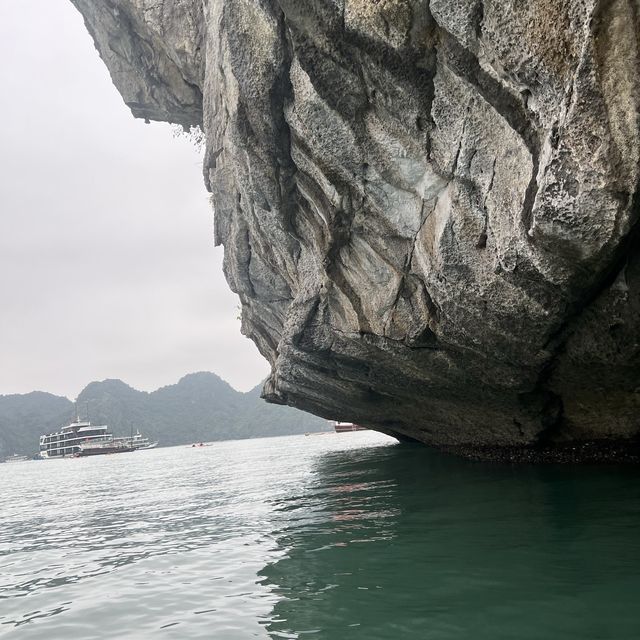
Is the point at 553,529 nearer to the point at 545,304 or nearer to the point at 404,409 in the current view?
the point at 545,304

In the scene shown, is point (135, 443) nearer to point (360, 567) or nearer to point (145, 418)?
point (145, 418)

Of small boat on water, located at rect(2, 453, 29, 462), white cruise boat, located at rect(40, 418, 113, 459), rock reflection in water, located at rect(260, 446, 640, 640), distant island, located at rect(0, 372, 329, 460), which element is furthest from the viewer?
distant island, located at rect(0, 372, 329, 460)

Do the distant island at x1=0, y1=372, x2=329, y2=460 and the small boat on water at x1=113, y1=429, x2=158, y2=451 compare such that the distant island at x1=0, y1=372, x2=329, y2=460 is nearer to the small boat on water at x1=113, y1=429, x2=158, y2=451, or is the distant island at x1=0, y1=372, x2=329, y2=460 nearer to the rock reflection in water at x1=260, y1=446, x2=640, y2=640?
the small boat on water at x1=113, y1=429, x2=158, y2=451

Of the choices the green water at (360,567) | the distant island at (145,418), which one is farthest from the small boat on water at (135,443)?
the green water at (360,567)

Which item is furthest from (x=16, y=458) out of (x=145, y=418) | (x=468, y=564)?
(x=468, y=564)

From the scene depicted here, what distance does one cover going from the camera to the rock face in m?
7.61

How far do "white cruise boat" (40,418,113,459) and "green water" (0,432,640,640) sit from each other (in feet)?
335

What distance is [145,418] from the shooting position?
177 m

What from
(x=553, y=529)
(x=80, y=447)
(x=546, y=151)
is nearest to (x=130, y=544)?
(x=553, y=529)

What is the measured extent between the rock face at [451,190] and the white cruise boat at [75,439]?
334 ft

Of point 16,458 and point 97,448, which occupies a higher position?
point 97,448

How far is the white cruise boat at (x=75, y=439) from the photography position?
359 feet

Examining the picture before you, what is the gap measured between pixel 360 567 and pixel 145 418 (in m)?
180

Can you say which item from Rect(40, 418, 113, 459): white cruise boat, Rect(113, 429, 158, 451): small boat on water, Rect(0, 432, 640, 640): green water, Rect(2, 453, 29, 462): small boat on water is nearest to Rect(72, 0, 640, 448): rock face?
Rect(0, 432, 640, 640): green water
